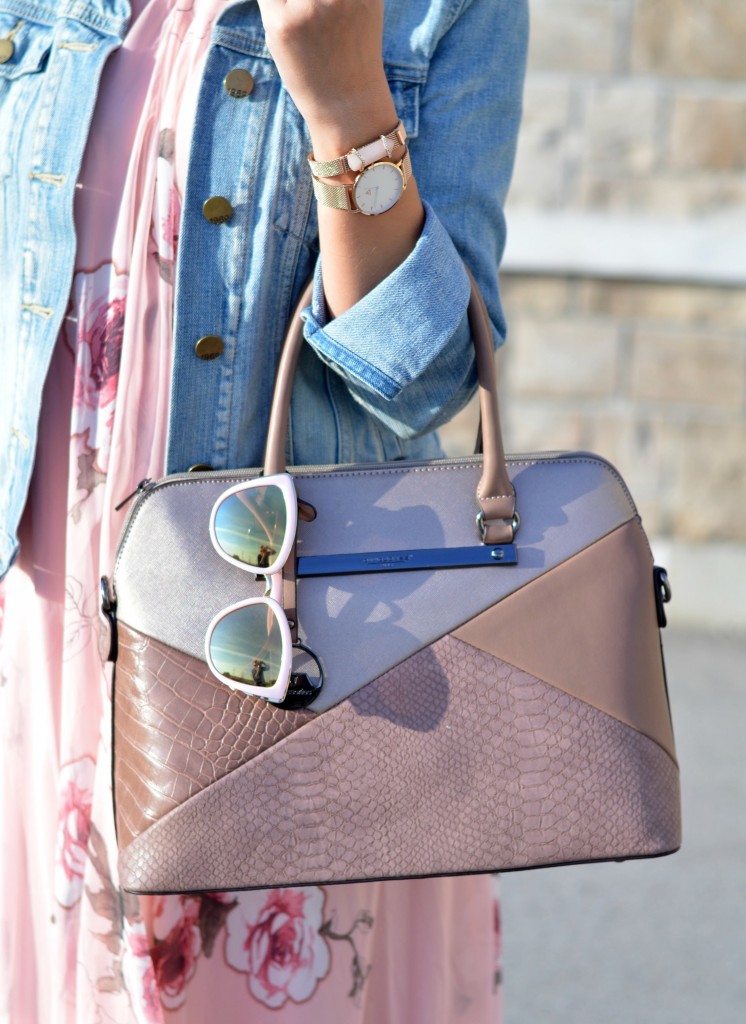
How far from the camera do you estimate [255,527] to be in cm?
100

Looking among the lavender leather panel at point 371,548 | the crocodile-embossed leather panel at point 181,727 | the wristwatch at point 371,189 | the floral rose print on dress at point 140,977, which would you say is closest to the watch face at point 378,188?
the wristwatch at point 371,189

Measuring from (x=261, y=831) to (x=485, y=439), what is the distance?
0.42 meters

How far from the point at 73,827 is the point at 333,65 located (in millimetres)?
824

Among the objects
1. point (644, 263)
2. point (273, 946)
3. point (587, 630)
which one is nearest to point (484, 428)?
point (587, 630)

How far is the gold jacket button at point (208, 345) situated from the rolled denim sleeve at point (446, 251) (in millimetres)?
106

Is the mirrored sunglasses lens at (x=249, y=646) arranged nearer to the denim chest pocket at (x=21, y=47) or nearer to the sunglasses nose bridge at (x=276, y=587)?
the sunglasses nose bridge at (x=276, y=587)

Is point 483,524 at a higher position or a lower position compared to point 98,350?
lower

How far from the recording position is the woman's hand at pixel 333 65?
3.03ft

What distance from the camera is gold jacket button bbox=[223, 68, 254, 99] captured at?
3.62ft

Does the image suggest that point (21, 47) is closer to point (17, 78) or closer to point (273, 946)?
point (17, 78)

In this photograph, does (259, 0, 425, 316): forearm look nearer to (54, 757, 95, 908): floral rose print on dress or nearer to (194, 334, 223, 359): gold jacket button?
(194, 334, 223, 359): gold jacket button

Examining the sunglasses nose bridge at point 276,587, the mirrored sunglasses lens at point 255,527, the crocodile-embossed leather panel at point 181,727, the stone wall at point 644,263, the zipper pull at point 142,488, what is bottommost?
the crocodile-embossed leather panel at point 181,727

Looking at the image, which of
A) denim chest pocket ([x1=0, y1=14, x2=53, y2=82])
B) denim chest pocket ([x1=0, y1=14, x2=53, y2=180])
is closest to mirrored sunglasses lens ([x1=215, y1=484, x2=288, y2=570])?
denim chest pocket ([x1=0, y1=14, x2=53, y2=180])

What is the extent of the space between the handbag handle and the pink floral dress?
0.58 ft
